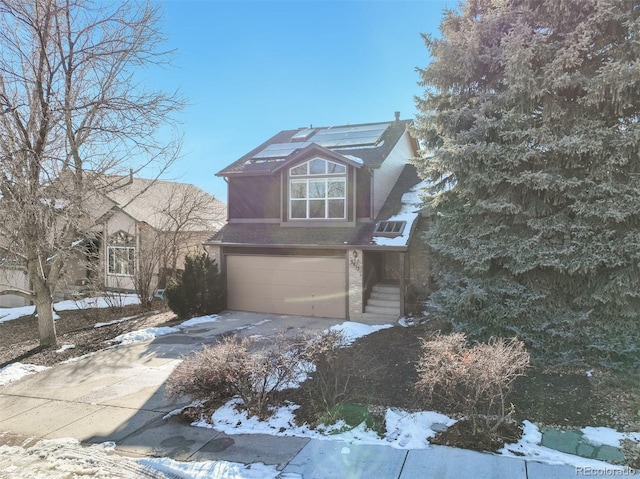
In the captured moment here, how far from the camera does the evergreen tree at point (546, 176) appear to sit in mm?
7004

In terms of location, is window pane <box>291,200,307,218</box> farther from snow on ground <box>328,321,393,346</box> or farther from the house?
the house

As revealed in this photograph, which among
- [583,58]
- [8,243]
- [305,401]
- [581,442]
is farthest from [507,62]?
[8,243]

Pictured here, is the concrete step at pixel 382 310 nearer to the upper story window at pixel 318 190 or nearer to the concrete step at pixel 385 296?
the concrete step at pixel 385 296

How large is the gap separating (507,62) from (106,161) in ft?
31.1

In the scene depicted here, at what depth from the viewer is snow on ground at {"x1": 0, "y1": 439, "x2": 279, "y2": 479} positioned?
13.5ft

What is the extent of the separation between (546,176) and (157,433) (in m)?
7.66

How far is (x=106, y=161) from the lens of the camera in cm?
1003

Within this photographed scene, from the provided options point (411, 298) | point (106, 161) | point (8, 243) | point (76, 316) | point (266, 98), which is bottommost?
point (76, 316)

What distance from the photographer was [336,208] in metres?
13.8

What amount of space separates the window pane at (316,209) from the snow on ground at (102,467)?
10.2 m

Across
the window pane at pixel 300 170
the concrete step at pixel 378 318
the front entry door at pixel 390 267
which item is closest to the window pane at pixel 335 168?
the window pane at pixel 300 170

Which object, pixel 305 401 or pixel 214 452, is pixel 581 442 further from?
pixel 214 452

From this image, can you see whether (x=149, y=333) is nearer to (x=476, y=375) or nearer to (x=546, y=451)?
(x=476, y=375)

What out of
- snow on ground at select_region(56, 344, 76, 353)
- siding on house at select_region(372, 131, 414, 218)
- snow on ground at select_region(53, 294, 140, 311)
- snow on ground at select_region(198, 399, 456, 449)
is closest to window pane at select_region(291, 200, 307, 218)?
siding on house at select_region(372, 131, 414, 218)
